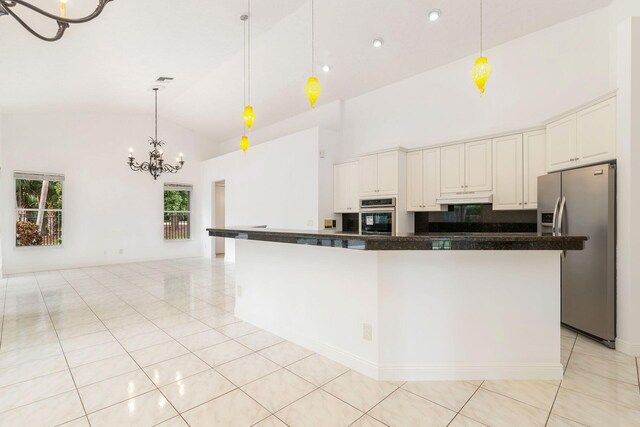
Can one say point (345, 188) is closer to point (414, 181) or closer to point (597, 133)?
point (414, 181)

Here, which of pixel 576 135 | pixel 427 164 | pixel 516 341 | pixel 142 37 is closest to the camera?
pixel 516 341

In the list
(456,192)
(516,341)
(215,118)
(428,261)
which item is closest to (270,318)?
(428,261)

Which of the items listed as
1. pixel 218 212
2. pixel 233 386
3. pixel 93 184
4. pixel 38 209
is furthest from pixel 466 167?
pixel 38 209

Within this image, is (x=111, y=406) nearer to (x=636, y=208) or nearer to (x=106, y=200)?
(x=636, y=208)

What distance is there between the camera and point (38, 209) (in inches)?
274

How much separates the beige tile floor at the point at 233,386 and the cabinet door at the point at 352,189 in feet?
10.1

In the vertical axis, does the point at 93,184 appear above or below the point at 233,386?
above

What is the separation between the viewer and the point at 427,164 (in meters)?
4.86

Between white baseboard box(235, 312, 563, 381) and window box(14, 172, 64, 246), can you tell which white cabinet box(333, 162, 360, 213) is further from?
window box(14, 172, 64, 246)

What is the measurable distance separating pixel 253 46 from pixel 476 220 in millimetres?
4548

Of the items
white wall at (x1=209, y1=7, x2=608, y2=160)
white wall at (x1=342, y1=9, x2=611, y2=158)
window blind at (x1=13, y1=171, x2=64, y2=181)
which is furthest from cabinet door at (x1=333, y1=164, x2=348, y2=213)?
window blind at (x1=13, y1=171, x2=64, y2=181)

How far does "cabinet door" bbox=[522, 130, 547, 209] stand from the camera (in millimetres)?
3768

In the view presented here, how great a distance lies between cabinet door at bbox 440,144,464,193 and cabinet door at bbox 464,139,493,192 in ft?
0.24

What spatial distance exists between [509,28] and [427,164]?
79.8 inches
